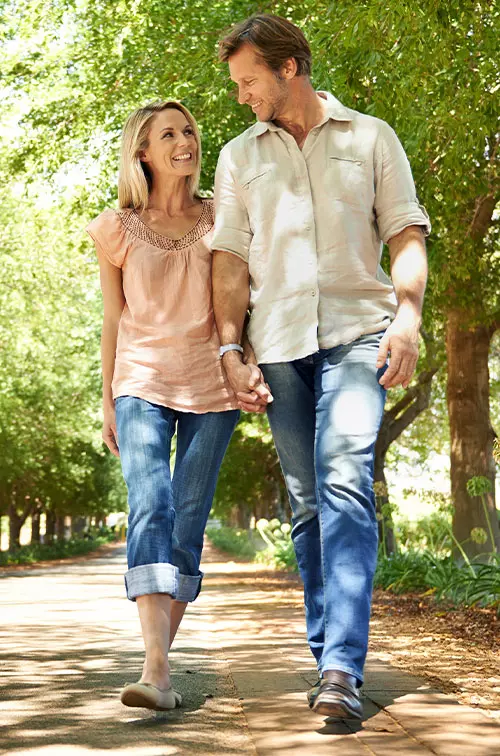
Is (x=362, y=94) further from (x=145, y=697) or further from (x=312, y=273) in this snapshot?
(x=145, y=697)

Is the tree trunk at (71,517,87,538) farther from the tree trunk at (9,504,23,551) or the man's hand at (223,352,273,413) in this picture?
the man's hand at (223,352,273,413)

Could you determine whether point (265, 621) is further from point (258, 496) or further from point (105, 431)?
point (258, 496)

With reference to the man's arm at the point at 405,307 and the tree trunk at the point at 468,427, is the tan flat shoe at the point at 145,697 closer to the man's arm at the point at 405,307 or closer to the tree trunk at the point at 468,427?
the man's arm at the point at 405,307

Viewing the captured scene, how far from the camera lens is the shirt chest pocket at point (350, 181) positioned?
161 inches

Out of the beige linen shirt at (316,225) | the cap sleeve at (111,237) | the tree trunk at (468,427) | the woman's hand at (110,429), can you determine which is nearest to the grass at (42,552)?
the tree trunk at (468,427)

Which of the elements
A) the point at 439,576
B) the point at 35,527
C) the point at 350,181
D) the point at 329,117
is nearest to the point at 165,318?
the point at 350,181

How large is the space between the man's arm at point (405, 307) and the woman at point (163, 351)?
0.73m

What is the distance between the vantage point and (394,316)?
13.6ft

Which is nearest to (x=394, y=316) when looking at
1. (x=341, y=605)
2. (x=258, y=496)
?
(x=341, y=605)

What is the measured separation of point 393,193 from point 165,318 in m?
0.99

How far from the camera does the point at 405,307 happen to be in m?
3.97

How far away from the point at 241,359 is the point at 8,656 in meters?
2.91

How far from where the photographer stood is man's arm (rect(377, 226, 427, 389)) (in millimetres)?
3834

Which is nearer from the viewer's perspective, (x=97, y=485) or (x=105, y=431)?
(x=105, y=431)
